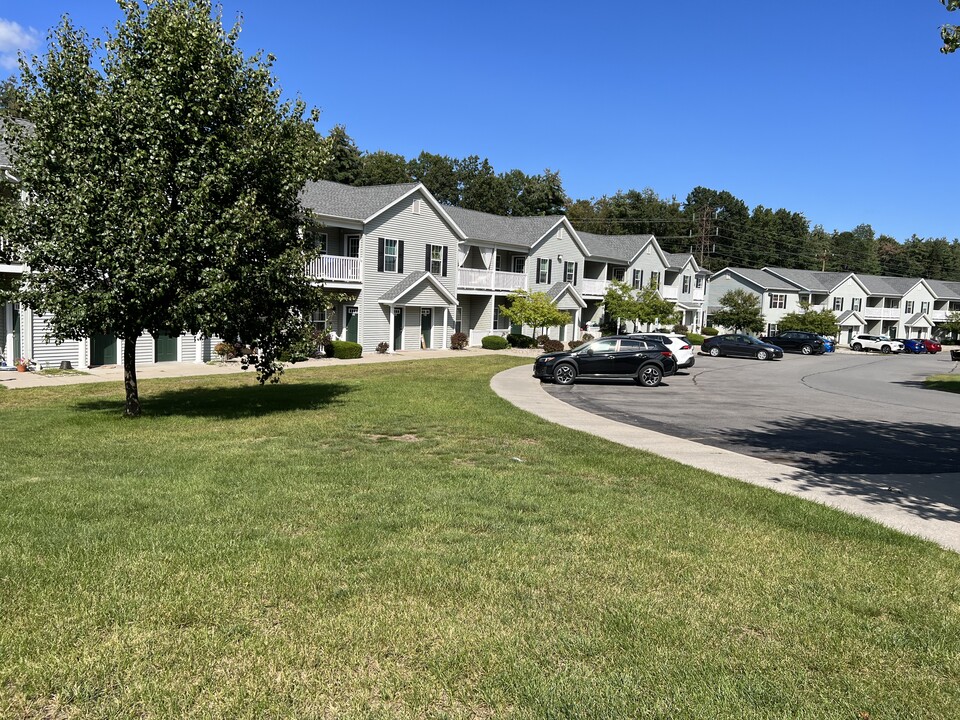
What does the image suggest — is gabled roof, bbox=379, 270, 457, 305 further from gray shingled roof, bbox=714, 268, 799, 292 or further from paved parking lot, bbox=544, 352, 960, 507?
gray shingled roof, bbox=714, 268, 799, 292

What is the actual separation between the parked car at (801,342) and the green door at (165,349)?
40.6 meters

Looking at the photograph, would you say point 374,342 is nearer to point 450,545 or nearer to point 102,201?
point 102,201

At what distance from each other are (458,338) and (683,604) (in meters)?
33.4

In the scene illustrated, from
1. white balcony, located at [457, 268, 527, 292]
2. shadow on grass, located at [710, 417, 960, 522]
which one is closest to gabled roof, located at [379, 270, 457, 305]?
white balcony, located at [457, 268, 527, 292]

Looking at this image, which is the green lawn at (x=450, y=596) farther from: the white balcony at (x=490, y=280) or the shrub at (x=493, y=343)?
the white balcony at (x=490, y=280)

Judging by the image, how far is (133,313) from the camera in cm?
1305

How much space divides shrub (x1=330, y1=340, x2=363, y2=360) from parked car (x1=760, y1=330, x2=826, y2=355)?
33056 mm

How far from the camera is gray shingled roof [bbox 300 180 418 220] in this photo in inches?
1238

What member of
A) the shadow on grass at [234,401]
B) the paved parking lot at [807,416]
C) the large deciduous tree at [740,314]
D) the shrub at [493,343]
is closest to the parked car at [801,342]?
the large deciduous tree at [740,314]

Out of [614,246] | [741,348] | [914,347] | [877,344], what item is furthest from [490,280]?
[914,347]

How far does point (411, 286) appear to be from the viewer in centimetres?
3438

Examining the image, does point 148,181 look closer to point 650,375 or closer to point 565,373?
point 565,373

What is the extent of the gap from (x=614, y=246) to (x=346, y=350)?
96.6ft

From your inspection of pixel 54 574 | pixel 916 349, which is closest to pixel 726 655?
pixel 54 574
